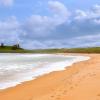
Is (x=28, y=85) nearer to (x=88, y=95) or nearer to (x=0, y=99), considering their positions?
(x=0, y=99)

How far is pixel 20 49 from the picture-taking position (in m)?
148

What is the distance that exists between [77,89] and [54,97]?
1736 mm

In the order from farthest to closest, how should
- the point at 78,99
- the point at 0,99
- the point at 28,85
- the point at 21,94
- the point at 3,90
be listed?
the point at 28,85 → the point at 3,90 → the point at 21,94 → the point at 0,99 → the point at 78,99

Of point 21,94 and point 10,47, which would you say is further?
point 10,47

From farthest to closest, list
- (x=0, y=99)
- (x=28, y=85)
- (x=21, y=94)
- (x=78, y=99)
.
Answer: (x=28, y=85) → (x=21, y=94) → (x=0, y=99) → (x=78, y=99)

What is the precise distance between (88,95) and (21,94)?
321 centimetres

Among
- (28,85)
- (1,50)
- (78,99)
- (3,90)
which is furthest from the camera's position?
(1,50)

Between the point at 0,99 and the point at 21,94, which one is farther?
the point at 21,94

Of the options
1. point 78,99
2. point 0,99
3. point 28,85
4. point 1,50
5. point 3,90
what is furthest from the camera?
point 1,50

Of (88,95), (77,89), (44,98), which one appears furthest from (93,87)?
(44,98)

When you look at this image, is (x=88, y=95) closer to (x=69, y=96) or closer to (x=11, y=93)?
(x=69, y=96)

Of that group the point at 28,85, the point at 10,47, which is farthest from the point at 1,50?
the point at 28,85

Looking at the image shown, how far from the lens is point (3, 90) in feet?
48.6

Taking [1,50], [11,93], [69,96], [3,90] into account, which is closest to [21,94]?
[11,93]
